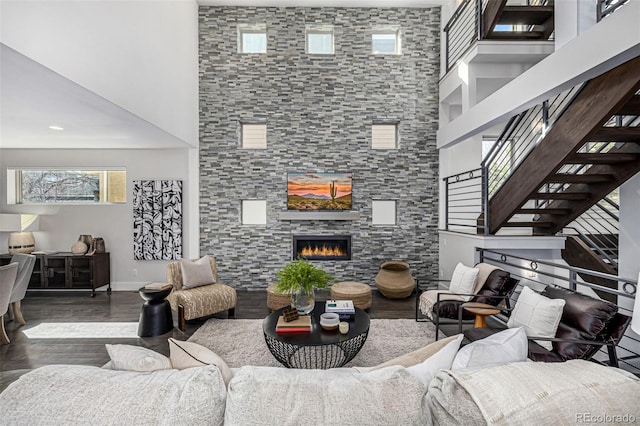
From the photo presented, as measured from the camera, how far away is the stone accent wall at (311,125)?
5.57m

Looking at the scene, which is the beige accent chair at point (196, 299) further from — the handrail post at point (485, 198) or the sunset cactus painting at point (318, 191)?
the handrail post at point (485, 198)

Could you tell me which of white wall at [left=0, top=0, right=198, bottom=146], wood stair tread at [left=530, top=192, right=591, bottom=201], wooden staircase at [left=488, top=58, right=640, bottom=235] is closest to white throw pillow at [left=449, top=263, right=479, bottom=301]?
wooden staircase at [left=488, top=58, right=640, bottom=235]

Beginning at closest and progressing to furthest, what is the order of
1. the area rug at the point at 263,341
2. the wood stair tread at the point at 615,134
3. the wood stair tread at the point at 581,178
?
1. the wood stair tread at the point at 615,134
2. the area rug at the point at 263,341
3. the wood stair tread at the point at 581,178

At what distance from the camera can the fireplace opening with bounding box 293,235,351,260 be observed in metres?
5.66

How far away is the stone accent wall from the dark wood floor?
3.10ft

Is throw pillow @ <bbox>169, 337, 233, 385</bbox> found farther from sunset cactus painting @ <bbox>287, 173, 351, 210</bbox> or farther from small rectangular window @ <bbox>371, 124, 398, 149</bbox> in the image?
small rectangular window @ <bbox>371, 124, 398, 149</bbox>

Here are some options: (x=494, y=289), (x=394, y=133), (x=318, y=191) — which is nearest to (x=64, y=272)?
(x=318, y=191)

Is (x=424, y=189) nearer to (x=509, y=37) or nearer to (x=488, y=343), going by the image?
(x=509, y=37)

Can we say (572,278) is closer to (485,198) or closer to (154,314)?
(485,198)

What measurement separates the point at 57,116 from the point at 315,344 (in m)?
4.00

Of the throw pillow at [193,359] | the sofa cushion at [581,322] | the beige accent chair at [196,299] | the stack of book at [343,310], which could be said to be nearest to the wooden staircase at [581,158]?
the sofa cushion at [581,322]

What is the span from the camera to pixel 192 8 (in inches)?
209

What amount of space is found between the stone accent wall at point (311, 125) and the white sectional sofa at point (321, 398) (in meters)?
4.53

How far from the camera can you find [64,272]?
503 centimetres
